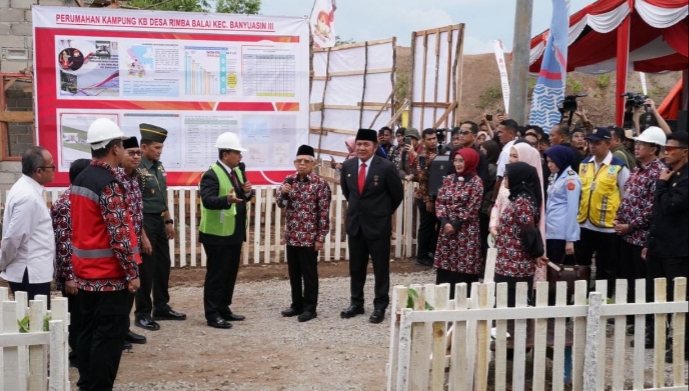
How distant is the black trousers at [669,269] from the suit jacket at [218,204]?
3.90 meters

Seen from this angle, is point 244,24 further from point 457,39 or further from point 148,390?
point 148,390

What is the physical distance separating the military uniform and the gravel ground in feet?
0.76

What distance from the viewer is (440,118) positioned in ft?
48.7

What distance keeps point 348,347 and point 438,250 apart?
51.5 inches

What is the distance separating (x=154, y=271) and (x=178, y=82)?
3917 millimetres

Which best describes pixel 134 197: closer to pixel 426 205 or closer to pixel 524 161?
pixel 524 161

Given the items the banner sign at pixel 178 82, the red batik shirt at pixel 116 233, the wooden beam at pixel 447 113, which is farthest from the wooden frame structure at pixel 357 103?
the red batik shirt at pixel 116 233

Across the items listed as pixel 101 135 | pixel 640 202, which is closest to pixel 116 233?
pixel 101 135

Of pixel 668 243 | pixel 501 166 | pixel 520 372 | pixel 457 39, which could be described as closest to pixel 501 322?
pixel 520 372

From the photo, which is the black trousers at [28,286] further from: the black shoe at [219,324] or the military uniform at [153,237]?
the black shoe at [219,324]

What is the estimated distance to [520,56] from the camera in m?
10.3

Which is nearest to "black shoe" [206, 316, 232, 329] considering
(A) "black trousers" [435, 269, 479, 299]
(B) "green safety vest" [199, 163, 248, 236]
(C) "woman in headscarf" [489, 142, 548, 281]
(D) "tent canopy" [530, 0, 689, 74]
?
(B) "green safety vest" [199, 163, 248, 236]

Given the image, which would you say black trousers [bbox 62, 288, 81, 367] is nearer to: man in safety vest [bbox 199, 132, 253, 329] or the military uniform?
the military uniform

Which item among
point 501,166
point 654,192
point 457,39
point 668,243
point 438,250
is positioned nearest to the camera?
point 668,243
